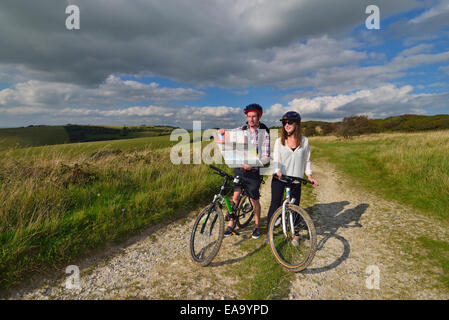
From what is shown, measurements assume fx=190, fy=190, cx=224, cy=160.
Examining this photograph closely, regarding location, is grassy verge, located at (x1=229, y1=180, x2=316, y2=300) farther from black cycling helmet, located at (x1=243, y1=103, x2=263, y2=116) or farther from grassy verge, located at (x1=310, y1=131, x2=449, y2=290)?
black cycling helmet, located at (x1=243, y1=103, x2=263, y2=116)

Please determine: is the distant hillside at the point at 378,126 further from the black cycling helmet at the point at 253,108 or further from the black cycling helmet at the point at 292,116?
the black cycling helmet at the point at 253,108

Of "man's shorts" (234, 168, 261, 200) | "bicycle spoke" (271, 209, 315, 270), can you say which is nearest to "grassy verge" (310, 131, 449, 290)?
"bicycle spoke" (271, 209, 315, 270)

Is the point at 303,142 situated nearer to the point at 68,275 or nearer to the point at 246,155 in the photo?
the point at 246,155

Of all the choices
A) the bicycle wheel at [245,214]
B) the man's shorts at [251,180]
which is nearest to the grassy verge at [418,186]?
the man's shorts at [251,180]

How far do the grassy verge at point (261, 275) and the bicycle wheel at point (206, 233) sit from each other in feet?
2.09

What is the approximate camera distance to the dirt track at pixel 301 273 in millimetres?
3025

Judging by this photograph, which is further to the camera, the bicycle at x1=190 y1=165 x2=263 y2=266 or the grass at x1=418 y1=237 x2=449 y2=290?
the bicycle at x1=190 y1=165 x2=263 y2=266

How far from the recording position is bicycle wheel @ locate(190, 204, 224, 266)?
3.74 m

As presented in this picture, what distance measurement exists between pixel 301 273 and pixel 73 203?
5.57 metres

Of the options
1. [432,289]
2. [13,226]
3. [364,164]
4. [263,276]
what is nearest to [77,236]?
[13,226]

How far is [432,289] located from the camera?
3014mm

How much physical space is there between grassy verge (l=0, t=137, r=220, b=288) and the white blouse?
11.5ft

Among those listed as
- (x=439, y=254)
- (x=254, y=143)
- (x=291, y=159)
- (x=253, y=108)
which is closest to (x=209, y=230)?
(x=254, y=143)
